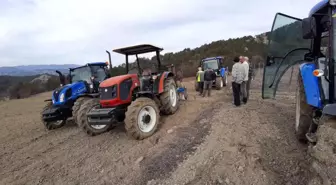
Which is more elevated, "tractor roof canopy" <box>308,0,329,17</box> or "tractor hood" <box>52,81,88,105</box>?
"tractor roof canopy" <box>308,0,329,17</box>

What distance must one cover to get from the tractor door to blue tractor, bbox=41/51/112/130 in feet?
16.5

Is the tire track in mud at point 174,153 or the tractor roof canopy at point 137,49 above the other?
the tractor roof canopy at point 137,49

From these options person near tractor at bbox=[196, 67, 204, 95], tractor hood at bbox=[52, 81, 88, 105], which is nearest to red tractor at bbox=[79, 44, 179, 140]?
tractor hood at bbox=[52, 81, 88, 105]

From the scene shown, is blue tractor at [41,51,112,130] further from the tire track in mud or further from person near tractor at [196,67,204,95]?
person near tractor at [196,67,204,95]

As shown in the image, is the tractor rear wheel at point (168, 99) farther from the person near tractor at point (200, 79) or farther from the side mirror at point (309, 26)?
the person near tractor at point (200, 79)

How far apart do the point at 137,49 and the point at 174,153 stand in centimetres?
377

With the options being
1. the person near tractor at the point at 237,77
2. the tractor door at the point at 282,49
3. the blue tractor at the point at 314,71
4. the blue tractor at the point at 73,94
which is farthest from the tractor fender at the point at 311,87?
the blue tractor at the point at 73,94

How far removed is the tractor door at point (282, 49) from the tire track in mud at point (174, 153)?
1.56m

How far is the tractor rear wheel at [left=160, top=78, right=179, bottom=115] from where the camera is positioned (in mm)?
7093

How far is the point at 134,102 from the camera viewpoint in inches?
227

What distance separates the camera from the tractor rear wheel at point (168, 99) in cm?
709

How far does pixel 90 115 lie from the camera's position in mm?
5941

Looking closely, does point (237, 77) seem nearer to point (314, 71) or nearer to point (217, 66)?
point (314, 71)

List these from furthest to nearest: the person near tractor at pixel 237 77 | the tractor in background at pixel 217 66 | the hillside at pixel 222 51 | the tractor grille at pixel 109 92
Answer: the hillside at pixel 222 51, the tractor in background at pixel 217 66, the person near tractor at pixel 237 77, the tractor grille at pixel 109 92
